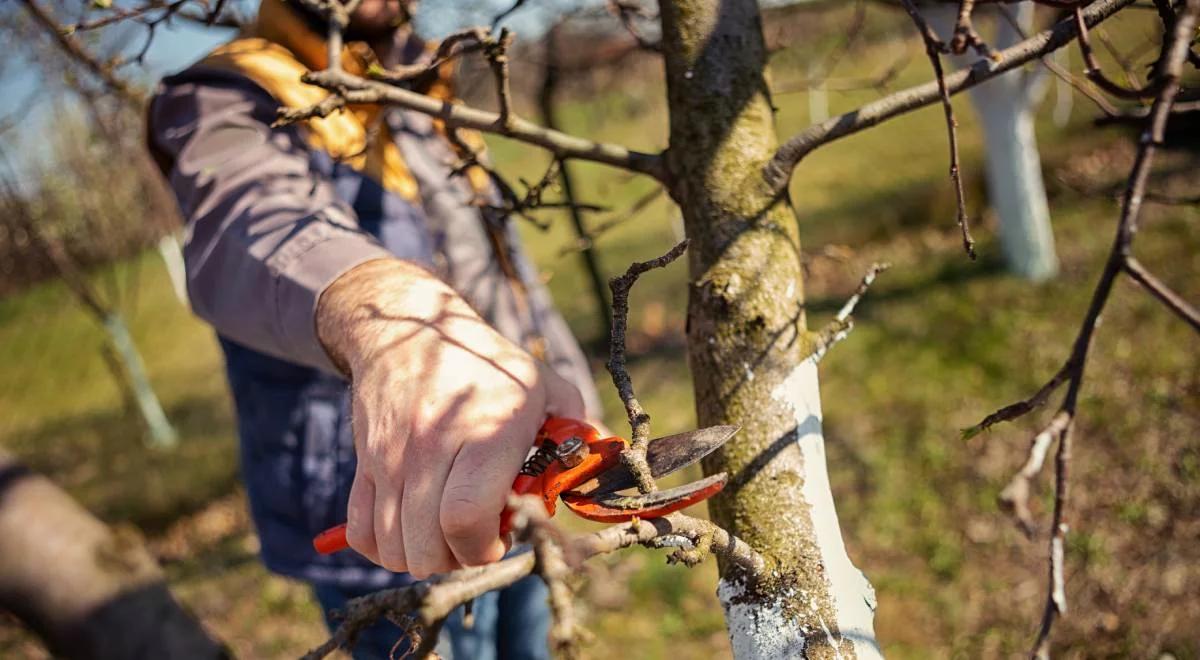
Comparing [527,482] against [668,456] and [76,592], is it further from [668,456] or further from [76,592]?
[76,592]

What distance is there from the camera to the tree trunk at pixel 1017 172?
6.93 m

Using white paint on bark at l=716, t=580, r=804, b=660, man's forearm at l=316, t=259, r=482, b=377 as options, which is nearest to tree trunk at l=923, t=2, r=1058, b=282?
man's forearm at l=316, t=259, r=482, b=377

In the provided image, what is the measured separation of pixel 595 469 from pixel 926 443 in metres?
4.95

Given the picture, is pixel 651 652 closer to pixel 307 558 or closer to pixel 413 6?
pixel 307 558

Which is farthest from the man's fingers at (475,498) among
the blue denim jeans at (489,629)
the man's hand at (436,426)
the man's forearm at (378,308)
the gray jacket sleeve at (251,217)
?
the blue denim jeans at (489,629)

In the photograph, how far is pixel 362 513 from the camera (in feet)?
4.28

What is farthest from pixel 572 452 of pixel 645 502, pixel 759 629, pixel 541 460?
pixel 759 629

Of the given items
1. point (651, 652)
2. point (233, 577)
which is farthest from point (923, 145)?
point (233, 577)

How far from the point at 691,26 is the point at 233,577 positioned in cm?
642

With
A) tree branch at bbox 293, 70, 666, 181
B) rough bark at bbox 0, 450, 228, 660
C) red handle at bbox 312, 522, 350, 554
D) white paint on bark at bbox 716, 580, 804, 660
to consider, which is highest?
tree branch at bbox 293, 70, 666, 181

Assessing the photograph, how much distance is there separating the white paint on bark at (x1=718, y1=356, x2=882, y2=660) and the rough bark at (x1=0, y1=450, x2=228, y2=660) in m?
1.69

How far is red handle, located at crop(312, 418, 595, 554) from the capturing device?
1.29m

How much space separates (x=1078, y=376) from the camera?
1.19m

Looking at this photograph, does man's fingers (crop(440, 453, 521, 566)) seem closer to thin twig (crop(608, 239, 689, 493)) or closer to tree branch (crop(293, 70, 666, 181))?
thin twig (crop(608, 239, 689, 493))
